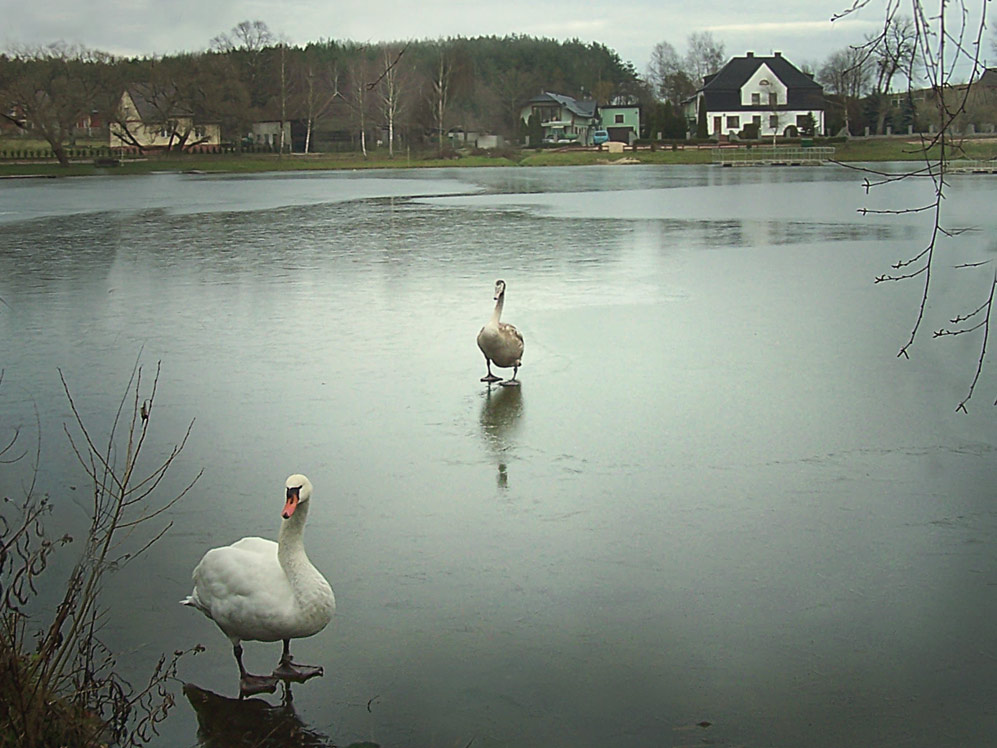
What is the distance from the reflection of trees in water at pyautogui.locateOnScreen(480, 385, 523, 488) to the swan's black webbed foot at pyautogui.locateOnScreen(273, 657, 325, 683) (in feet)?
7.39

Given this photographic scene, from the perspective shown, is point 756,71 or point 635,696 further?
point 756,71

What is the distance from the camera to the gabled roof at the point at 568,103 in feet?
310

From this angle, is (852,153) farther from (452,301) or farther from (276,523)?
(276,523)

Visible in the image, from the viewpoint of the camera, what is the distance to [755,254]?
A: 1702cm

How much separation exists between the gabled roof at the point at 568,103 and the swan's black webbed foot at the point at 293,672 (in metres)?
93.0

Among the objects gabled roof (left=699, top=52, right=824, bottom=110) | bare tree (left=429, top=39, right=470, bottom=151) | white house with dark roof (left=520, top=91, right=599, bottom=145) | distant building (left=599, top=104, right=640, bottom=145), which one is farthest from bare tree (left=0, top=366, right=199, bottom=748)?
distant building (left=599, top=104, right=640, bottom=145)

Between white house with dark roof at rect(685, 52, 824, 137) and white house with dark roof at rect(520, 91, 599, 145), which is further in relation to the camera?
white house with dark roof at rect(520, 91, 599, 145)

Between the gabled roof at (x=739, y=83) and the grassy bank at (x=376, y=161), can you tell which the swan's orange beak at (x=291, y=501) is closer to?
the grassy bank at (x=376, y=161)

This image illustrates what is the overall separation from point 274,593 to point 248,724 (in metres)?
0.46

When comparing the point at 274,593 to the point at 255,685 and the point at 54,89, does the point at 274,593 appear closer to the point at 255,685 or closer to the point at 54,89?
the point at 255,685

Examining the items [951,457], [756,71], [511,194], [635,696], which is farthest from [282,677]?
[756,71]

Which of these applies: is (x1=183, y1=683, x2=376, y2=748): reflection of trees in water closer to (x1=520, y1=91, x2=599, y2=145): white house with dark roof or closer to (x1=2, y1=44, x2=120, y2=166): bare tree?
(x1=2, y1=44, x2=120, y2=166): bare tree

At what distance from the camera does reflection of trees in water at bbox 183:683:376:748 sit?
388cm

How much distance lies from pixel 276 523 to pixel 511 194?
2903cm
